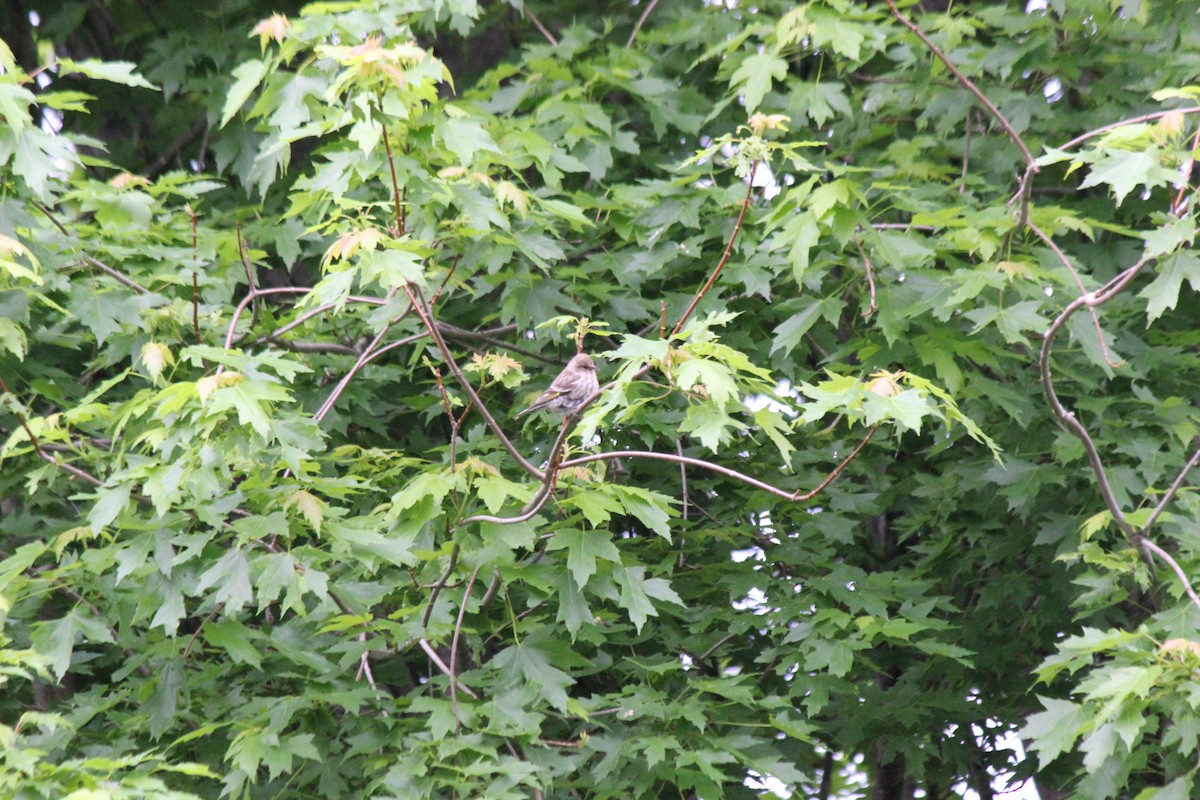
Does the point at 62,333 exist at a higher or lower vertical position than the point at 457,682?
higher

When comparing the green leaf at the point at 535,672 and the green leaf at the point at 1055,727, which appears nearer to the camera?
the green leaf at the point at 1055,727

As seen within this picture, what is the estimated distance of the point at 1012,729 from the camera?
564 cm

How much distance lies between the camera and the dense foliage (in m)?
3.83

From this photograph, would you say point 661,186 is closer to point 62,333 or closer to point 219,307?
point 219,307

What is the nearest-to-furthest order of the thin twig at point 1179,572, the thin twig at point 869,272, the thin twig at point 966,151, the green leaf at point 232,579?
1. the green leaf at point 232,579
2. the thin twig at point 1179,572
3. the thin twig at point 869,272
4. the thin twig at point 966,151

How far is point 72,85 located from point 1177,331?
507 centimetres

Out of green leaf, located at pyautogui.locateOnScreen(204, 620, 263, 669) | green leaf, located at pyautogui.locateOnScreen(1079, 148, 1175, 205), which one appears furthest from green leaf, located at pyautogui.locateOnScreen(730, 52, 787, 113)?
green leaf, located at pyautogui.locateOnScreen(204, 620, 263, 669)

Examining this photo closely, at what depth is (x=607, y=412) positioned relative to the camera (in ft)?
10.9

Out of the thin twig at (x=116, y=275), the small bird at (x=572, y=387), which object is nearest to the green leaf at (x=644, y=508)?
the small bird at (x=572, y=387)

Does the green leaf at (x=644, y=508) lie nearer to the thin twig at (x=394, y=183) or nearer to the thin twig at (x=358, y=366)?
the thin twig at (x=358, y=366)

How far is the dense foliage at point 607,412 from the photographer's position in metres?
3.83

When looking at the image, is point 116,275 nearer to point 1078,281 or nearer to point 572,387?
point 572,387

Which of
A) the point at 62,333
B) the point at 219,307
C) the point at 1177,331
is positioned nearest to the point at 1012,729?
the point at 1177,331

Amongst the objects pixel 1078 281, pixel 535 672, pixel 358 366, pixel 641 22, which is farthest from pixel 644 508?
pixel 641 22
